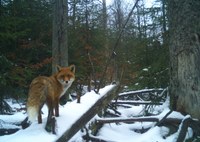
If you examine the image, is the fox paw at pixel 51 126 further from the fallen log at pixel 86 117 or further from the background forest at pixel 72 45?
the background forest at pixel 72 45

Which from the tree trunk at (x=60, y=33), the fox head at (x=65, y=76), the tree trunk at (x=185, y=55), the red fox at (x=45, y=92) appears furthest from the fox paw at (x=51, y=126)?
the tree trunk at (x=60, y=33)

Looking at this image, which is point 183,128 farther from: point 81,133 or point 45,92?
point 45,92

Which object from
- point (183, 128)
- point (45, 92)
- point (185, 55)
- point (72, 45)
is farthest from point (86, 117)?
point (72, 45)

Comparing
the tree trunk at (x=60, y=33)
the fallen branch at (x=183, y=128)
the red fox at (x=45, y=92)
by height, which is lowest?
the fallen branch at (x=183, y=128)

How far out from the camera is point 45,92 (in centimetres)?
506

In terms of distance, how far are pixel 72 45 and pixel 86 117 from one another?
10543 millimetres

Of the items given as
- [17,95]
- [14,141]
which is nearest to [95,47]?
[17,95]

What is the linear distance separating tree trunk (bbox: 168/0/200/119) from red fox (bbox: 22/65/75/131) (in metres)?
2.12

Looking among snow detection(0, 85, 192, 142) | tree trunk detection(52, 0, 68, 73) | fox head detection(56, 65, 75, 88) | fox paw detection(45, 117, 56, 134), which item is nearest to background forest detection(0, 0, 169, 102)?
tree trunk detection(52, 0, 68, 73)

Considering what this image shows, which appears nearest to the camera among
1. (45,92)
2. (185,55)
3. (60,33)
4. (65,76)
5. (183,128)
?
(45,92)

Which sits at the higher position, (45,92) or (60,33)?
(60,33)

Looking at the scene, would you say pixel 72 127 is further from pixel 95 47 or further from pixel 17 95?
pixel 95 47

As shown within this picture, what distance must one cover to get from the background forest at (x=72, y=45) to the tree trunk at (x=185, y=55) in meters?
1.97

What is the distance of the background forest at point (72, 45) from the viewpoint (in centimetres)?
1025
